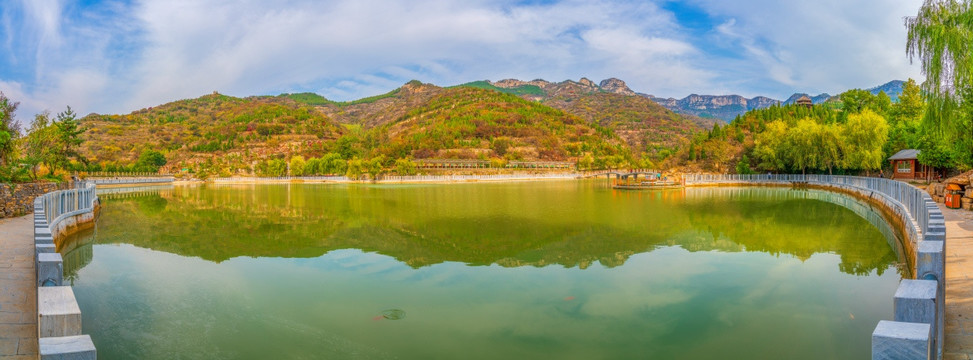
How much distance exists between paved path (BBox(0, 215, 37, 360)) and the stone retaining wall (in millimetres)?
4919

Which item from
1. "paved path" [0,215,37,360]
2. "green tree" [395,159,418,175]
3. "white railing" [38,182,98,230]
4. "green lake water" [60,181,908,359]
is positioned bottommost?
"green lake water" [60,181,908,359]

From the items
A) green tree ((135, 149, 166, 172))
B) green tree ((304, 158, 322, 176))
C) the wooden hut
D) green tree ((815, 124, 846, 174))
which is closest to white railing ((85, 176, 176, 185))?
green tree ((135, 149, 166, 172))

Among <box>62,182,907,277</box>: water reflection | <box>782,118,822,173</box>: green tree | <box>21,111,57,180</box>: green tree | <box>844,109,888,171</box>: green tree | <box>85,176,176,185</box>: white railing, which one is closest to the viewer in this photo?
<box>62,182,907,277</box>: water reflection

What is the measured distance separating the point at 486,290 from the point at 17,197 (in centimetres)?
1599

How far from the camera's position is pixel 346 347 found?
6719 millimetres

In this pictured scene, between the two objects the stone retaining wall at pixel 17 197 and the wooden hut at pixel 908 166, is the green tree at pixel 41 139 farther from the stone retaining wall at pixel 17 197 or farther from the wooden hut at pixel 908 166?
the wooden hut at pixel 908 166

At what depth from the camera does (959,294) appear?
6.63m

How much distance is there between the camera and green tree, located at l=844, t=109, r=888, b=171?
38594 millimetres

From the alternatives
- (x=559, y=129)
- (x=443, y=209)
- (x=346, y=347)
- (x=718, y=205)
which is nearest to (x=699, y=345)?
(x=346, y=347)

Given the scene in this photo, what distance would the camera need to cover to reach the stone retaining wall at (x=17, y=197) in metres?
15.7

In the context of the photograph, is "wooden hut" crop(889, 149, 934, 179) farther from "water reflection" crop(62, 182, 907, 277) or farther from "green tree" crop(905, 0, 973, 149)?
"green tree" crop(905, 0, 973, 149)

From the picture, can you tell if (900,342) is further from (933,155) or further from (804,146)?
(804,146)

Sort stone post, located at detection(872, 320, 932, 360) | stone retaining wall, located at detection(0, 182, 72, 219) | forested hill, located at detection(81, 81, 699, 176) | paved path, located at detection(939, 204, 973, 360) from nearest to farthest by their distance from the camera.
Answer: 1. stone post, located at detection(872, 320, 932, 360)
2. paved path, located at detection(939, 204, 973, 360)
3. stone retaining wall, located at detection(0, 182, 72, 219)
4. forested hill, located at detection(81, 81, 699, 176)

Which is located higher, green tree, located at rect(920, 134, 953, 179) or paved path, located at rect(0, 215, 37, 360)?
green tree, located at rect(920, 134, 953, 179)
